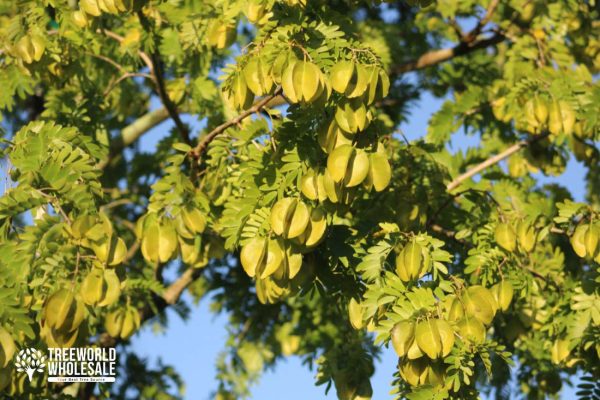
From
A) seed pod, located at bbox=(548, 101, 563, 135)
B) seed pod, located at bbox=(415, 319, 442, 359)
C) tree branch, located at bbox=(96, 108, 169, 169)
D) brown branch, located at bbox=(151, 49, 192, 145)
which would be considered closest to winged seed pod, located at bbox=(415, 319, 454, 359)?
seed pod, located at bbox=(415, 319, 442, 359)

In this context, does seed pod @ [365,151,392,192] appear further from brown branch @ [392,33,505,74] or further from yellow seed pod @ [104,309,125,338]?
brown branch @ [392,33,505,74]

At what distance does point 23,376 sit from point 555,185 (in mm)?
3303

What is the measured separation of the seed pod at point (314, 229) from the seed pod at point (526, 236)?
1.11 metres

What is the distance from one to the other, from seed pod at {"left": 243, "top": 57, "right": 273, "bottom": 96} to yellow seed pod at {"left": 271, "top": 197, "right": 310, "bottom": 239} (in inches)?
16.3

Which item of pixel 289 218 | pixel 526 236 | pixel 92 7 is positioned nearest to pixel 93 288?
pixel 289 218

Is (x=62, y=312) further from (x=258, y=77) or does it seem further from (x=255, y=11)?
(x=255, y=11)

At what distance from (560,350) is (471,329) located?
1.01 metres

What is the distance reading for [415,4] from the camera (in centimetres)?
381

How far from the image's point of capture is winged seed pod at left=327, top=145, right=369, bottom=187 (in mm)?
3240

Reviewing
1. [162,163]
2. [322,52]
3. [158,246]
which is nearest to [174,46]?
[162,163]

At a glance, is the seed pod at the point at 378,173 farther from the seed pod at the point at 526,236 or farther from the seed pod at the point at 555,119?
the seed pod at the point at 555,119

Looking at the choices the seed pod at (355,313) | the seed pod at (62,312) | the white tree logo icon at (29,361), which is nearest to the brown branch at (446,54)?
the seed pod at (355,313)

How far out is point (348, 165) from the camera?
327 cm

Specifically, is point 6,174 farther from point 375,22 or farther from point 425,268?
point 375,22
